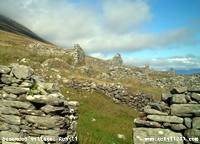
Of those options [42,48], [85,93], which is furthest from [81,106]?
[42,48]

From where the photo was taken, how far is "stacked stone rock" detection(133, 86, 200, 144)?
797cm

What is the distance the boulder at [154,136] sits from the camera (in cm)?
802

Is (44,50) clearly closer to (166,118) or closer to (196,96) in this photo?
(166,118)

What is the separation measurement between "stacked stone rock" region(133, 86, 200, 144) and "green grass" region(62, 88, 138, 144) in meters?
2.71

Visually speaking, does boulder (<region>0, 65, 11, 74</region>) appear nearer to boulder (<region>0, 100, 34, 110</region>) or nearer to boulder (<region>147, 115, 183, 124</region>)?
boulder (<region>0, 100, 34, 110</region>)

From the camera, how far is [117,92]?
23.2 metres

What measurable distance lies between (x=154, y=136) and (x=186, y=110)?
2684 mm

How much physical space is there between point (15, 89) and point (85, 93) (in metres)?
14.6

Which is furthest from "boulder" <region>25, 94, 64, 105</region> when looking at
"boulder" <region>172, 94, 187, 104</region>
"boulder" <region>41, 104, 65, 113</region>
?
"boulder" <region>172, 94, 187, 104</region>

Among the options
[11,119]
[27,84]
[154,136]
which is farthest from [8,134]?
[154,136]

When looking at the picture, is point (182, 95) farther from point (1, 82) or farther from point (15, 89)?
point (1, 82)

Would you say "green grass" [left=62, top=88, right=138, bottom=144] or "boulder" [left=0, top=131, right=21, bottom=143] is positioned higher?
"boulder" [left=0, top=131, right=21, bottom=143]

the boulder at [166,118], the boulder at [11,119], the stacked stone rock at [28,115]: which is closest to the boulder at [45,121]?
the stacked stone rock at [28,115]

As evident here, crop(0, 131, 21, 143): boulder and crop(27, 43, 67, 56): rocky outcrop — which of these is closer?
crop(0, 131, 21, 143): boulder
